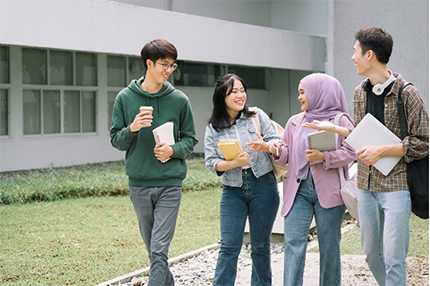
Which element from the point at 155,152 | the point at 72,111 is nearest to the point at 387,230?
the point at 155,152

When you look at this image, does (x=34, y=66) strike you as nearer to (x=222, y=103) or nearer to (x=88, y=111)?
(x=88, y=111)

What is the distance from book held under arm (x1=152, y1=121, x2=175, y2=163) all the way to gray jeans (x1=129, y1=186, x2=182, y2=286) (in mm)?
398

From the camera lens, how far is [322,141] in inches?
193

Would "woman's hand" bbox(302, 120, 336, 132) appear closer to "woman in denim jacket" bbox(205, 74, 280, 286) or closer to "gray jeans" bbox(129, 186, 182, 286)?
"woman in denim jacket" bbox(205, 74, 280, 286)

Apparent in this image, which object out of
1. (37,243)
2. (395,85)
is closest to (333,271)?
(395,85)

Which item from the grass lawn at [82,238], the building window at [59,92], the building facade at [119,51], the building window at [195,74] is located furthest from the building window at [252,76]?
the grass lawn at [82,238]

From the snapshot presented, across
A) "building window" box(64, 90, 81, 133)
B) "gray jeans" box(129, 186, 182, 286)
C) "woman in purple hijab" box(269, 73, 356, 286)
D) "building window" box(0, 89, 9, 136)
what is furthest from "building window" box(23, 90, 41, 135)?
"woman in purple hijab" box(269, 73, 356, 286)

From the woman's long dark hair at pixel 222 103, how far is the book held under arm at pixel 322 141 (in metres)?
0.66

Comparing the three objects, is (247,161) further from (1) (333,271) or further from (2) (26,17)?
(2) (26,17)

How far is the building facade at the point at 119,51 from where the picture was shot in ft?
47.0

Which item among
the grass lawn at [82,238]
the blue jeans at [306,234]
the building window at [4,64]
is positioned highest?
the building window at [4,64]

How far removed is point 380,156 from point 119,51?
1157 centimetres

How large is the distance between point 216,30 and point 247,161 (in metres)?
13.8

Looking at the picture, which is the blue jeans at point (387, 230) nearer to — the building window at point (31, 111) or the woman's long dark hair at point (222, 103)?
the woman's long dark hair at point (222, 103)
